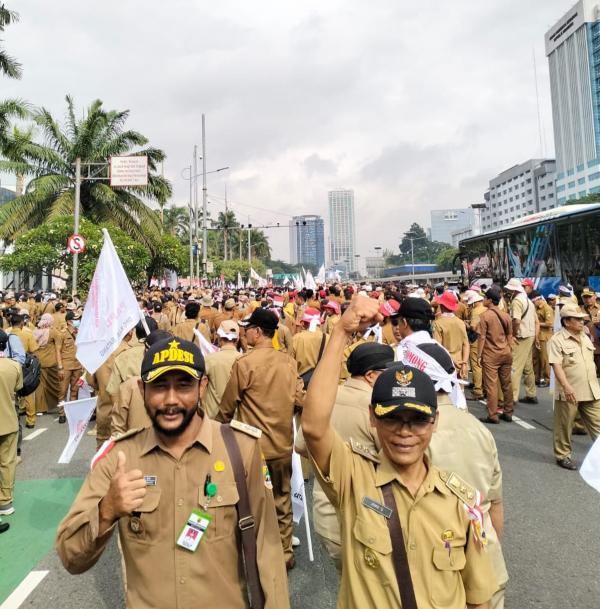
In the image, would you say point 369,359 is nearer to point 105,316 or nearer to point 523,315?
point 105,316

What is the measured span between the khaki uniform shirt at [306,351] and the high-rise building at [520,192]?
112215 millimetres

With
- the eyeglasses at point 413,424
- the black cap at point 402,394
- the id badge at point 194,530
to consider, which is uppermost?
the black cap at point 402,394

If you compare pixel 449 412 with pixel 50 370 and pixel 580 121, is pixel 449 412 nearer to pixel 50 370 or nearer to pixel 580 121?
pixel 50 370

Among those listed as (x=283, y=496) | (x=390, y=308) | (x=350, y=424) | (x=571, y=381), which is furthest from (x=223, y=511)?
(x=571, y=381)

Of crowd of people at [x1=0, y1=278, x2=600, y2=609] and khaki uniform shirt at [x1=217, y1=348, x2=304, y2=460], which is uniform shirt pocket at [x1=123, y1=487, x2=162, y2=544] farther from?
khaki uniform shirt at [x1=217, y1=348, x2=304, y2=460]

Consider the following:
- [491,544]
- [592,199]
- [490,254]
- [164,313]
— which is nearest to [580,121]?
[592,199]

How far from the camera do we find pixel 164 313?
11.4m

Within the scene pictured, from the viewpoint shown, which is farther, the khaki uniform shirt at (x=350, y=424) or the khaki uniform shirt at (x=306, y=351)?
the khaki uniform shirt at (x=306, y=351)

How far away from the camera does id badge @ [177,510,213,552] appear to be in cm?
188

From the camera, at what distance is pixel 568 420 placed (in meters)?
5.59

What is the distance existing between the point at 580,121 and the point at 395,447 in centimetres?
11650

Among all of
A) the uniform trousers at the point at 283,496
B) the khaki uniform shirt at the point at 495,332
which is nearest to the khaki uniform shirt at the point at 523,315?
the khaki uniform shirt at the point at 495,332

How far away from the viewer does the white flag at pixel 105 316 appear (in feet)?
13.6

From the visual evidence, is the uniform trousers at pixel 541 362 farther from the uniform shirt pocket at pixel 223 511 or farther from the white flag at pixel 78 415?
the uniform shirt pocket at pixel 223 511
